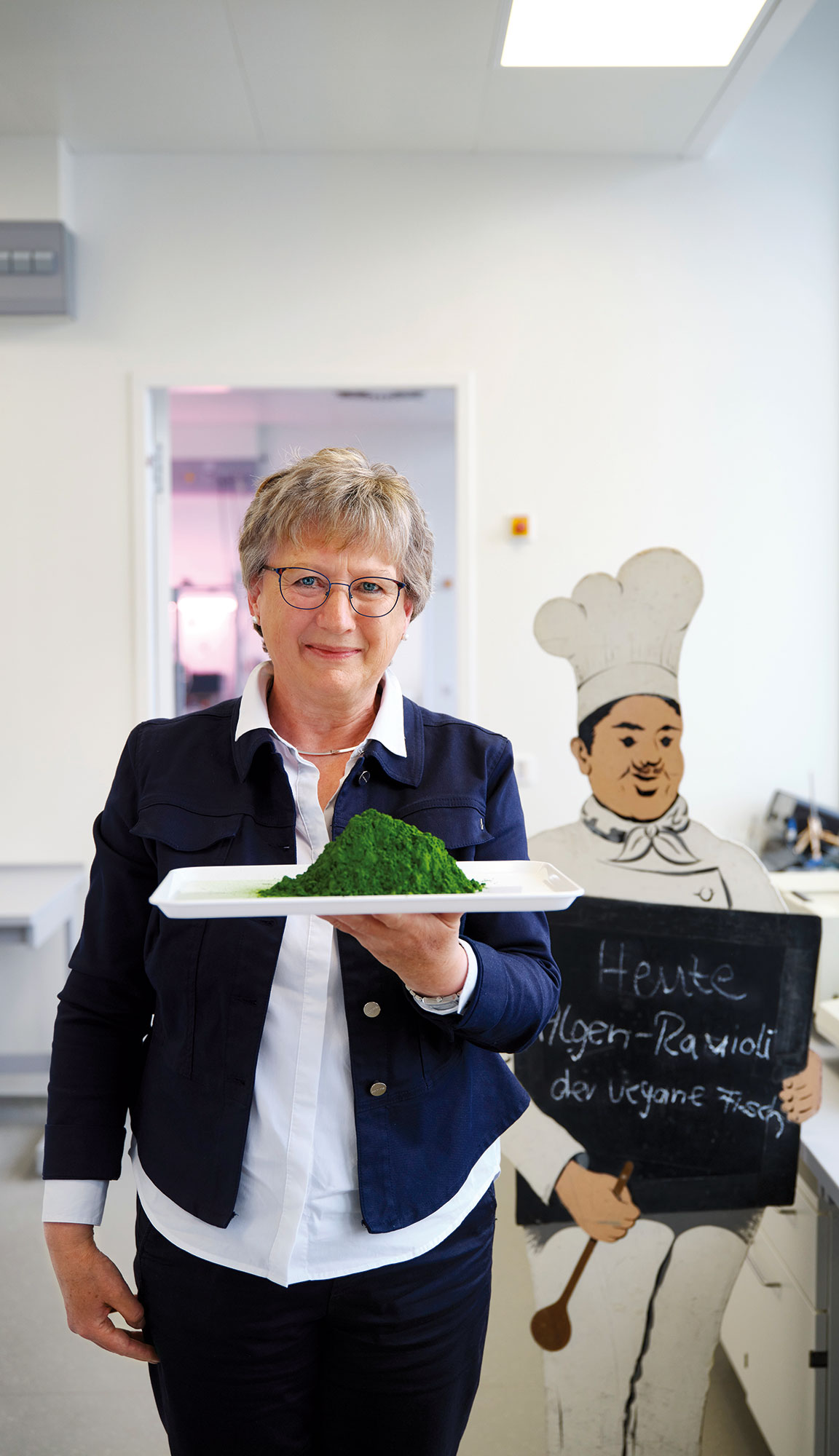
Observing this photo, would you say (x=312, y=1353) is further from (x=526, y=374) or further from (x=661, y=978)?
(x=526, y=374)

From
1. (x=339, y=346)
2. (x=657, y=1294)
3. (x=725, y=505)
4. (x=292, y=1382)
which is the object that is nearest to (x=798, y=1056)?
(x=657, y=1294)

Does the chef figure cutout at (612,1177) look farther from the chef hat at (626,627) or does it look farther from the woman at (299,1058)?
the woman at (299,1058)

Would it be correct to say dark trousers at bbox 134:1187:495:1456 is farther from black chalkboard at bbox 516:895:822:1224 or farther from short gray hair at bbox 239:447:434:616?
short gray hair at bbox 239:447:434:616

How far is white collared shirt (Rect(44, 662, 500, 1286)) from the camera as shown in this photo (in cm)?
91

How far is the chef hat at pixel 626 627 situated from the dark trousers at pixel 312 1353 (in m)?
0.82

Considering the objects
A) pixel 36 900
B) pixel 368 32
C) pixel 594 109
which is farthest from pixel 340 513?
pixel 594 109

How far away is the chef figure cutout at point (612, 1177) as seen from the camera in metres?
1.43

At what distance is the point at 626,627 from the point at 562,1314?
1.06 metres

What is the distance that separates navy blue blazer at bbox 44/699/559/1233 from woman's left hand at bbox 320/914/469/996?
0.05 metres

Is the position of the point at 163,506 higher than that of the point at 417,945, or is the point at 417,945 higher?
the point at 163,506

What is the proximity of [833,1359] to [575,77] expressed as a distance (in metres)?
2.83

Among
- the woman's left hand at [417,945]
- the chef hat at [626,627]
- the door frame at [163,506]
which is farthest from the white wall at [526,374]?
the woman's left hand at [417,945]

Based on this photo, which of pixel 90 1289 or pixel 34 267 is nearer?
pixel 90 1289

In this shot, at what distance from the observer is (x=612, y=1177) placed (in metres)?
1.46
